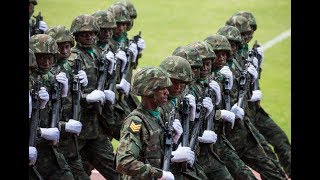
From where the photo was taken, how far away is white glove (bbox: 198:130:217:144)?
10.3m

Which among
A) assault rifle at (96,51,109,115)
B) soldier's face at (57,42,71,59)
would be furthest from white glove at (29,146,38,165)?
assault rifle at (96,51,109,115)

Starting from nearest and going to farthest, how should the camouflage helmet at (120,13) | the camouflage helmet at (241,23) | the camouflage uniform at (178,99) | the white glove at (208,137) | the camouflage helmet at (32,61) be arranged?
1. the camouflage uniform at (178,99)
2. the camouflage helmet at (32,61)
3. the white glove at (208,137)
4. the camouflage helmet at (241,23)
5. the camouflage helmet at (120,13)

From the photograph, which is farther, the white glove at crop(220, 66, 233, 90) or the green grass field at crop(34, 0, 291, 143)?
the green grass field at crop(34, 0, 291, 143)

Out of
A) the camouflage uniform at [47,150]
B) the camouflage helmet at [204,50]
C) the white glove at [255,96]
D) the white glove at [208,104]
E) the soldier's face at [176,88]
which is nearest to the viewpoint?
the soldier's face at [176,88]

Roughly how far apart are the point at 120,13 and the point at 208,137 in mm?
3353

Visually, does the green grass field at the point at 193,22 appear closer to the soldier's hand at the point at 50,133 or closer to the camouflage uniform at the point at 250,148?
the camouflage uniform at the point at 250,148

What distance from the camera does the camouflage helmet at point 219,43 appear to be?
1142 cm

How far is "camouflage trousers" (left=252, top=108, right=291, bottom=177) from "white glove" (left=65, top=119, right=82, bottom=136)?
298 cm

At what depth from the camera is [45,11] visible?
20.9 m

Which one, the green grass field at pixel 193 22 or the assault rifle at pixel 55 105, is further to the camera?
the green grass field at pixel 193 22

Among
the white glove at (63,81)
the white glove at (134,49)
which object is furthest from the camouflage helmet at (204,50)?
the white glove at (134,49)

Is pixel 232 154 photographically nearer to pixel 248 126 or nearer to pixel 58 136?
pixel 248 126

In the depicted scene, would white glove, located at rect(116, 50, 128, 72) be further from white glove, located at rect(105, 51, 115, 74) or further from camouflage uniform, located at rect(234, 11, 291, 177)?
camouflage uniform, located at rect(234, 11, 291, 177)
